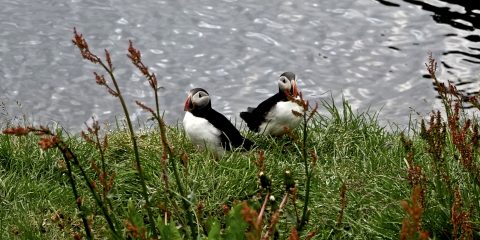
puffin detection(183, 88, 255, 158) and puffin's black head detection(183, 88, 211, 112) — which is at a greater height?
puffin's black head detection(183, 88, 211, 112)

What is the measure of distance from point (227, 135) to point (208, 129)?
0.50ft

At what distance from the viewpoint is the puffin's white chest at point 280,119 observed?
23.9 ft

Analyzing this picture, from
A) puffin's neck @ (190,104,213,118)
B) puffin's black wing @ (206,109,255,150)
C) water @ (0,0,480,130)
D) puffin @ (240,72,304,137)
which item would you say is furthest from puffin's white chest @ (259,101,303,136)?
water @ (0,0,480,130)

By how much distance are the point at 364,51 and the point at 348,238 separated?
240 inches

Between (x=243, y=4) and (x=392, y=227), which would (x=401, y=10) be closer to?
(x=243, y=4)

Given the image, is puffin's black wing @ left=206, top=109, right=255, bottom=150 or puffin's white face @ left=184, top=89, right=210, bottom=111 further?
puffin's white face @ left=184, top=89, right=210, bottom=111

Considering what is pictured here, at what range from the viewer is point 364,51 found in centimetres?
1141

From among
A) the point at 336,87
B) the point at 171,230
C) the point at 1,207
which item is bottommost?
the point at 336,87

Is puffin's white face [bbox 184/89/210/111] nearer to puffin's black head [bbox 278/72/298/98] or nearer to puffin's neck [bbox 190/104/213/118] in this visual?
puffin's neck [bbox 190/104/213/118]

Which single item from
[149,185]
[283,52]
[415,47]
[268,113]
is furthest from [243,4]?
[149,185]

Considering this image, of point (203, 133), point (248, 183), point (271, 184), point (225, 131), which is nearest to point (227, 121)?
point (225, 131)

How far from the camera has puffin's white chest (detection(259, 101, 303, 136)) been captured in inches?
287

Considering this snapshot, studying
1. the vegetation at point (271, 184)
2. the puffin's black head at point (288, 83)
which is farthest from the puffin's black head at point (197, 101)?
the puffin's black head at point (288, 83)

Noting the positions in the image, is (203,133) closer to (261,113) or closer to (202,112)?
(202,112)
